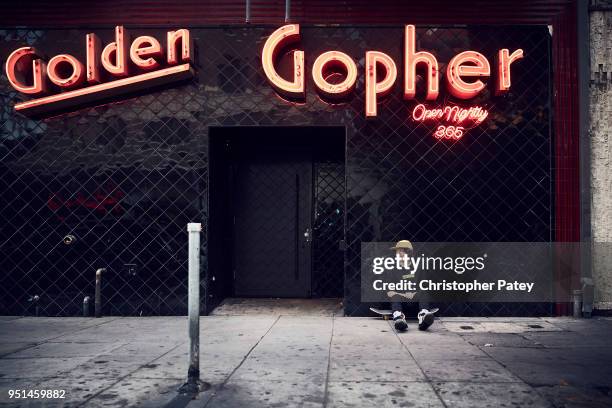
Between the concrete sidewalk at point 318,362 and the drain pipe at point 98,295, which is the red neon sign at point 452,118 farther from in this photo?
the drain pipe at point 98,295

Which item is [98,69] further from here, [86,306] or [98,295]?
[86,306]

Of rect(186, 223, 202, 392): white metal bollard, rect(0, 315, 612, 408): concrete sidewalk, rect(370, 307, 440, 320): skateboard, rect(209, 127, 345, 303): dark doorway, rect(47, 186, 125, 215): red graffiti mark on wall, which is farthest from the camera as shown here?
rect(209, 127, 345, 303): dark doorway

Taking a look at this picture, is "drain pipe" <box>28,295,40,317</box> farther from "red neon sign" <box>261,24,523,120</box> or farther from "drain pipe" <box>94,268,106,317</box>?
"red neon sign" <box>261,24,523,120</box>

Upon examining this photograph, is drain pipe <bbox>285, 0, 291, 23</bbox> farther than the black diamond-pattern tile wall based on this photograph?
No

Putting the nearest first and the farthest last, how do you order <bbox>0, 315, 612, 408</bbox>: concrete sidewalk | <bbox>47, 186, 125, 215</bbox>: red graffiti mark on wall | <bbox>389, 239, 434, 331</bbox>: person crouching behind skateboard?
<bbox>0, 315, 612, 408</bbox>: concrete sidewalk → <bbox>389, 239, 434, 331</bbox>: person crouching behind skateboard → <bbox>47, 186, 125, 215</bbox>: red graffiti mark on wall

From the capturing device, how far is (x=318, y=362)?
5137mm

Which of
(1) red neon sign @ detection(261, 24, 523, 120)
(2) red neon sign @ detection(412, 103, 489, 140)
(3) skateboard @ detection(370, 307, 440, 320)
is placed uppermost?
(1) red neon sign @ detection(261, 24, 523, 120)

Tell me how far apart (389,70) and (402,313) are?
4258mm

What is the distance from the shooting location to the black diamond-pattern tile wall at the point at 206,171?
8.04m

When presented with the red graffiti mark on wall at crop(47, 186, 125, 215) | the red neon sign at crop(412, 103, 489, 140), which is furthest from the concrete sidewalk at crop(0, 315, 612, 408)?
the red neon sign at crop(412, 103, 489, 140)

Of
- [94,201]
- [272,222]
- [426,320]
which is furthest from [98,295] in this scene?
[426,320]

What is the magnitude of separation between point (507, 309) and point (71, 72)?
9349 mm

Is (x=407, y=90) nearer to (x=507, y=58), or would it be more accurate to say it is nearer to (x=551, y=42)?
(x=507, y=58)

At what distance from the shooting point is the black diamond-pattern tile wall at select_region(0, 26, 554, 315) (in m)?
8.04
